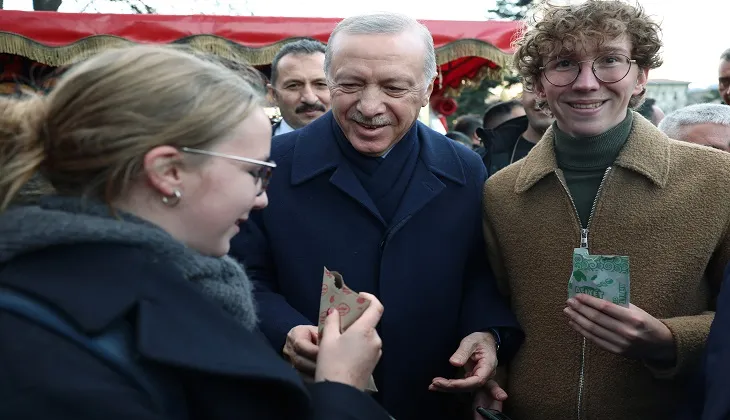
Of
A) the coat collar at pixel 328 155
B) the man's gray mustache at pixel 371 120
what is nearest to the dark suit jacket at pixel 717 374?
the coat collar at pixel 328 155

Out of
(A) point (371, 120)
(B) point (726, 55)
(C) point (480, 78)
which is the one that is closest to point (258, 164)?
(A) point (371, 120)

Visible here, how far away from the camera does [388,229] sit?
2.64m

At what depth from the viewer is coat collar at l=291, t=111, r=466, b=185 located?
271 cm

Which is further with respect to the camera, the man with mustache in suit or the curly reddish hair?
the man with mustache in suit

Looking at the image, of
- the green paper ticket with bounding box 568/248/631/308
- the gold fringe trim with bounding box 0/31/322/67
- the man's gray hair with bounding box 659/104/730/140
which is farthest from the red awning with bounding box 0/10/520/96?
the green paper ticket with bounding box 568/248/631/308

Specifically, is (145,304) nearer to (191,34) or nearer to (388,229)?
(388,229)

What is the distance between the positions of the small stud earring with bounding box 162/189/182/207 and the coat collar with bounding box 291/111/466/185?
108 cm

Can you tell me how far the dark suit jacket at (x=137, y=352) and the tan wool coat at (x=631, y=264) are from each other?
3.86ft

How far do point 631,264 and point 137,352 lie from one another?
165 cm

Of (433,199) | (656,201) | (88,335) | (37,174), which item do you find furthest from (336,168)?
(88,335)

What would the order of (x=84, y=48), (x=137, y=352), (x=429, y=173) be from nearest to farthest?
(x=137, y=352)
(x=429, y=173)
(x=84, y=48)

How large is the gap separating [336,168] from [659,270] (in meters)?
1.12

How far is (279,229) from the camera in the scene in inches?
105

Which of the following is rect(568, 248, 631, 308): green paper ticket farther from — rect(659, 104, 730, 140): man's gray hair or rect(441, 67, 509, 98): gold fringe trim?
rect(441, 67, 509, 98): gold fringe trim
